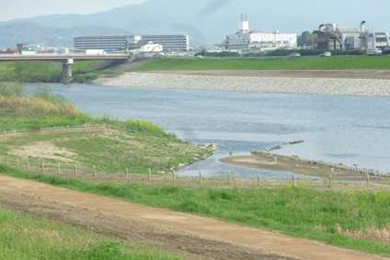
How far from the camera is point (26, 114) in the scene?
2255 inches

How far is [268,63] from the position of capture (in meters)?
133

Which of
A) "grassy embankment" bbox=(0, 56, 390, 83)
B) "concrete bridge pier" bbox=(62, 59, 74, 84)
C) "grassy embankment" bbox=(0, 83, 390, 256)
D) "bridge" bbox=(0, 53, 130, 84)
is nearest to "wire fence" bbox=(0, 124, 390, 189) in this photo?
"grassy embankment" bbox=(0, 83, 390, 256)

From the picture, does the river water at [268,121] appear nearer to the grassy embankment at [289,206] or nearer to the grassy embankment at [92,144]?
the grassy embankment at [92,144]

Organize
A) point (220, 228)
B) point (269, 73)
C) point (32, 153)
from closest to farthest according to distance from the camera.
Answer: point (220, 228), point (32, 153), point (269, 73)

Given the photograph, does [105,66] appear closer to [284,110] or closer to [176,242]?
[284,110]

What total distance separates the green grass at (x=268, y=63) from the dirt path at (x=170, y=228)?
94.6m

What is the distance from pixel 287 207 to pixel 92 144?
2530 centimetres

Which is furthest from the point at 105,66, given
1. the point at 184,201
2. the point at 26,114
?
the point at 184,201

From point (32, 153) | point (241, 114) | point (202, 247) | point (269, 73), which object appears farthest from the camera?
point (269, 73)

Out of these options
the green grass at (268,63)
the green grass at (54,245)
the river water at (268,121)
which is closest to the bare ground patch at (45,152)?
the river water at (268,121)

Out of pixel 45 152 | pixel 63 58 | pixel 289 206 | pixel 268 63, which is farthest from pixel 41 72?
pixel 289 206

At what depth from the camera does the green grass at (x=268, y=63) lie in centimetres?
11644

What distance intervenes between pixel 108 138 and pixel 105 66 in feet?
397

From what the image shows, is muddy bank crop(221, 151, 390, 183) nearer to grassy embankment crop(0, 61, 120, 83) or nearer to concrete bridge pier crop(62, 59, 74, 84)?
grassy embankment crop(0, 61, 120, 83)
